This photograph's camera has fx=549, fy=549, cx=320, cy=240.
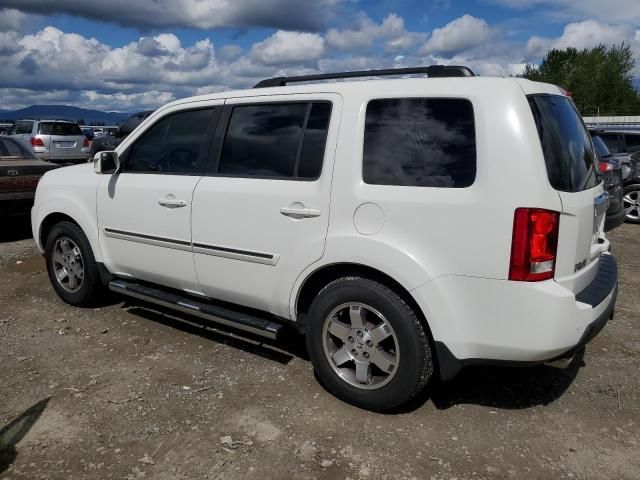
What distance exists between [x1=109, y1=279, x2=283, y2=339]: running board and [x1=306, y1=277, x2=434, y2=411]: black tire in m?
0.35

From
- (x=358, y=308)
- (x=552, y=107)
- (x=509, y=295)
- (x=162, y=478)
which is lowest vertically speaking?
(x=162, y=478)

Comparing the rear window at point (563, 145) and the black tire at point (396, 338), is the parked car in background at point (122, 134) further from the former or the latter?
the rear window at point (563, 145)

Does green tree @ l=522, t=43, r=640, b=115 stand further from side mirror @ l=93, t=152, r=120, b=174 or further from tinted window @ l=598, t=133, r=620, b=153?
side mirror @ l=93, t=152, r=120, b=174

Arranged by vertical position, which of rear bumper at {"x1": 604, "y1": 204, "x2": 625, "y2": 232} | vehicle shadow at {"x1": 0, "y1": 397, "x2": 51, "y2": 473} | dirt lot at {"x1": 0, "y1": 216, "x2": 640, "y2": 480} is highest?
rear bumper at {"x1": 604, "y1": 204, "x2": 625, "y2": 232}

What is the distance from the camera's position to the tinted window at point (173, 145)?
12.9 ft

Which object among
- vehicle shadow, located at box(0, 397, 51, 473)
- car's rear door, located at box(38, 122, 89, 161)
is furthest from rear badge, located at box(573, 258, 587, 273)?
car's rear door, located at box(38, 122, 89, 161)

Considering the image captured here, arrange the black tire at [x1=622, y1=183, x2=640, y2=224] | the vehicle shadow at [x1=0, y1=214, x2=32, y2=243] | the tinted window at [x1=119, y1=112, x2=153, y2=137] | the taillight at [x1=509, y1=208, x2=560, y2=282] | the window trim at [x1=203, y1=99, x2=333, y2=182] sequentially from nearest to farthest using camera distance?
the taillight at [x1=509, y1=208, x2=560, y2=282], the window trim at [x1=203, y1=99, x2=333, y2=182], the vehicle shadow at [x1=0, y1=214, x2=32, y2=243], the black tire at [x1=622, y1=183, x2=640, y2=224], the tinted window at [x1=119, y1=112, x2=153, y2=137]

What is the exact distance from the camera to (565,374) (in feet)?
12.2

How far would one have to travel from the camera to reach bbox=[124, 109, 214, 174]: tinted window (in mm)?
3938

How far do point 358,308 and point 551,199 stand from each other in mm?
1170

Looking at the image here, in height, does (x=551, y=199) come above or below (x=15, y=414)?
above

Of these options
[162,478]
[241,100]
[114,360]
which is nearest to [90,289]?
[114,360]

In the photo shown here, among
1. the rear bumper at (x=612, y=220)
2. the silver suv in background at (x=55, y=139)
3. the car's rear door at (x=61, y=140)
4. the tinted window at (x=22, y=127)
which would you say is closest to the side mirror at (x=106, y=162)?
the rear bumper at (x=612, y=220)

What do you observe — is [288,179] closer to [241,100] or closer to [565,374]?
[241,100]
